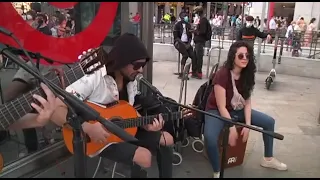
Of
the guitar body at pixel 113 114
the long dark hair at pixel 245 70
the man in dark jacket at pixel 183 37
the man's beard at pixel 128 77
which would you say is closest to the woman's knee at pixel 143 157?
the guitar body at pixel 113 114

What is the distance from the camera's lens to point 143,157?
2.21 metres

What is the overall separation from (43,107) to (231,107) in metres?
1.75

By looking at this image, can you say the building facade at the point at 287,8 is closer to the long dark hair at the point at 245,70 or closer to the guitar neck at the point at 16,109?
the long dark hair at the point at 245,70

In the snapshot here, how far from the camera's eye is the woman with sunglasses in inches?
112

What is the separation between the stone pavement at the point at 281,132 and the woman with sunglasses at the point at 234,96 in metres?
0.35

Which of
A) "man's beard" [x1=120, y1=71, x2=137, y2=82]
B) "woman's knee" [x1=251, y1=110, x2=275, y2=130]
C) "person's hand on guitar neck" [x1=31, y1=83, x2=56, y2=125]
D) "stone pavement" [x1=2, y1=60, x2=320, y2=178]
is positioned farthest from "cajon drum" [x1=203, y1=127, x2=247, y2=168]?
"person's hand on guitar neck" [x1=31, y1=83, x2=56, y2=125]

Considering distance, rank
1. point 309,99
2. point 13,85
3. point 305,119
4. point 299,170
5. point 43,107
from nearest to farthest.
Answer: point 43,107, point 13,85, point 299,170, point 305,119, point 309,99

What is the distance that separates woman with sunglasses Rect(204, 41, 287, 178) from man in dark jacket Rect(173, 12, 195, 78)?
4.06m

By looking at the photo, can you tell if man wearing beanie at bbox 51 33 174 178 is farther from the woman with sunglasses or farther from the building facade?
the building facade

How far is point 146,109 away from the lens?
8.75ft

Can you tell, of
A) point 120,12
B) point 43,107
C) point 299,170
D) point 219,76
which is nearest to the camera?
point 43,107

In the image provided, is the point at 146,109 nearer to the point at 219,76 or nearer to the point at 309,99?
the point at 219,76

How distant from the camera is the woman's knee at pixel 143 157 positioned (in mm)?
2167

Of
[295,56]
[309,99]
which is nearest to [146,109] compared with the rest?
[309,99]
